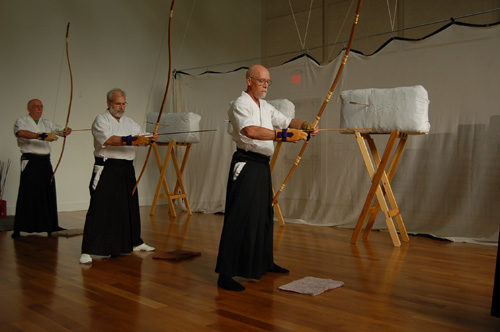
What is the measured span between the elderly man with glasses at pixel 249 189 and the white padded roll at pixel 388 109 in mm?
1258

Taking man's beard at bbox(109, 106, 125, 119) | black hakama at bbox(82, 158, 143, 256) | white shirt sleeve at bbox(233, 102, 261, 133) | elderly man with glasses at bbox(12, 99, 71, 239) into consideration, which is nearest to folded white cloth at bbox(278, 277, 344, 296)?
white shirt sleeve at bbox(233, 102, 261, 133)

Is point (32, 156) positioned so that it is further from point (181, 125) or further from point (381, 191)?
point (381, 191)

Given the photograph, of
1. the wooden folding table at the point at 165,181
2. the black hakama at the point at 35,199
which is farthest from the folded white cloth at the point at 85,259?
the wooden folding table at the point at 165,181

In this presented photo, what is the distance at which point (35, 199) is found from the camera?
457 cm

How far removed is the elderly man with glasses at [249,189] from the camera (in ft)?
9.03

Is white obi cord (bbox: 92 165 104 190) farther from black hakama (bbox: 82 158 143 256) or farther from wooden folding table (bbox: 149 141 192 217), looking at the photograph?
wooden folding table (bbox: 149 141 192 217)

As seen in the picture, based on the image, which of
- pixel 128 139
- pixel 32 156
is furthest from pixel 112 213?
pixel 32 156

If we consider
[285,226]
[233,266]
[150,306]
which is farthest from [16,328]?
[285,226]

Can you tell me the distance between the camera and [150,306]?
7.93ft

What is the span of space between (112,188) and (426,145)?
281cm

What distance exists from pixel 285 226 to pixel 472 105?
2.16 m

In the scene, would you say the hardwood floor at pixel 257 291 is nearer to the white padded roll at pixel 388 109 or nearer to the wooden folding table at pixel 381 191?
the wooden folding table at pixel 381 191

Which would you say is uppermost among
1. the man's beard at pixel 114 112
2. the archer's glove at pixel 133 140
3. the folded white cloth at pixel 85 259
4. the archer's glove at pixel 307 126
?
the man's beard at pixel 114 112

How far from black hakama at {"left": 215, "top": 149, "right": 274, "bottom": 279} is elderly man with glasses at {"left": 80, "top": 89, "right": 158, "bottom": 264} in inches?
37.9
